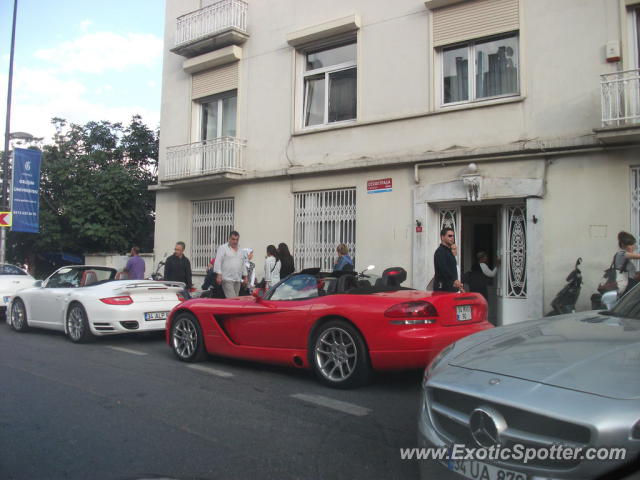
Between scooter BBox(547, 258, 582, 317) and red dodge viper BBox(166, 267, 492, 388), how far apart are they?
368cm

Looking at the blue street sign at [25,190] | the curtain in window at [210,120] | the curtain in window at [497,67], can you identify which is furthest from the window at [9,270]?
the curtain in window at [497,67]

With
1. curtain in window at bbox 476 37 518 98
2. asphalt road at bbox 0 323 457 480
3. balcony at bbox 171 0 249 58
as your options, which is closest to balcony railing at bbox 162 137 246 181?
balcony at bbox 171 0 249 58

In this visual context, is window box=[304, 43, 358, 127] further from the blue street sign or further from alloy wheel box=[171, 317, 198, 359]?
the blue street sign

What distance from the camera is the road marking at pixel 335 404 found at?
16.1 feet

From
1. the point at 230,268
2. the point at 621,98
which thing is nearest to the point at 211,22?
the point at 230,268

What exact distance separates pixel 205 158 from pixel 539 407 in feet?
44.2

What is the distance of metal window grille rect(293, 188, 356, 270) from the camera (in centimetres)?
1244

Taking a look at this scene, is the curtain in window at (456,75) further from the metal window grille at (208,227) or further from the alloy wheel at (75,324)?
the alloy wheel at (75,324)

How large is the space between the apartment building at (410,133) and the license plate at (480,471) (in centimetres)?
763

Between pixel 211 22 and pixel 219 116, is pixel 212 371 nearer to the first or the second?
pixel 219 116

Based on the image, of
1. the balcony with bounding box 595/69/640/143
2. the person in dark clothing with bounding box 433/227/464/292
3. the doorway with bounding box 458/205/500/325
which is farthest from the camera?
the doorway with bounding box 458/205/500/325

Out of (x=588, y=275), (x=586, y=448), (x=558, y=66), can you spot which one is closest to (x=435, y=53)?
(x=558, y=66)

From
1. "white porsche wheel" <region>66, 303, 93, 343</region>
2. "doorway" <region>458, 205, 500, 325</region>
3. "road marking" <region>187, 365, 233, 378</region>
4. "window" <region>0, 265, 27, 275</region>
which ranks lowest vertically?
"road marking" <region>187, 365, 233, 378</region>

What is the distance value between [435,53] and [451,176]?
2597 mm
